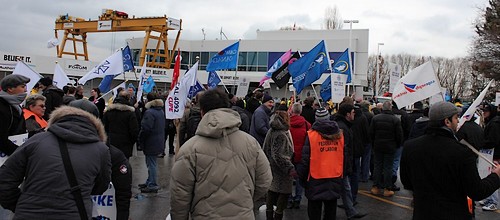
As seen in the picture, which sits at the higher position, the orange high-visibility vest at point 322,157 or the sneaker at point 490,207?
the orange high-visibility vest at point 322,157

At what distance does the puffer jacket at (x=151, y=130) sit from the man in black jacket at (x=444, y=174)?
5144 mm

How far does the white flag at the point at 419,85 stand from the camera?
6.44m

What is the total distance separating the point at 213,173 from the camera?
307 centimetres

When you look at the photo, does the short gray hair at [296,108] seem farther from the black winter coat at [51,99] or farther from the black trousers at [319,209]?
the black winter coat at [51,99]

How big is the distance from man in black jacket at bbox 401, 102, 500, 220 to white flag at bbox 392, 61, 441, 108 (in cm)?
317

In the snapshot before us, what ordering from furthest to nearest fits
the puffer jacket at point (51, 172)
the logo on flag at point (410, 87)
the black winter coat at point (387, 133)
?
the black winter coat at point (387, 133), the logo on flag at point (410, 87), the puffer jacket at point (51, 172)

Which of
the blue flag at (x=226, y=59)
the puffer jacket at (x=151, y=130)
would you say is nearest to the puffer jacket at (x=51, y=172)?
the puffer jacket at (x=151, y=130)

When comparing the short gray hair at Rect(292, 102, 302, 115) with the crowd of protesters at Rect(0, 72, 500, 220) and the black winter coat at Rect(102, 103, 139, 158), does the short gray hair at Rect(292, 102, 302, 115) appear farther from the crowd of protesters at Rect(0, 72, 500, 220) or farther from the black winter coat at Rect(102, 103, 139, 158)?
the black winter coat at Rect(102, 103, 139, 158)

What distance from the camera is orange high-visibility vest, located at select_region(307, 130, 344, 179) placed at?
5250mm

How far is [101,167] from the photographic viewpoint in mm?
2889

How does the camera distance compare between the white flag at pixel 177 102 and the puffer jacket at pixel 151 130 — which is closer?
the puffer jacket at pixel 151 130

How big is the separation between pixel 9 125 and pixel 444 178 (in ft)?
13.0

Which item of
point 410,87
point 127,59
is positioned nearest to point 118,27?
point 127,59

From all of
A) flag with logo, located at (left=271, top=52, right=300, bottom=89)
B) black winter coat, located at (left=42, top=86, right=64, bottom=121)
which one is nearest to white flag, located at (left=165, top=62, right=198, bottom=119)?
black winter coat, located at (left=42, top=86, right=64, bottom=121)
